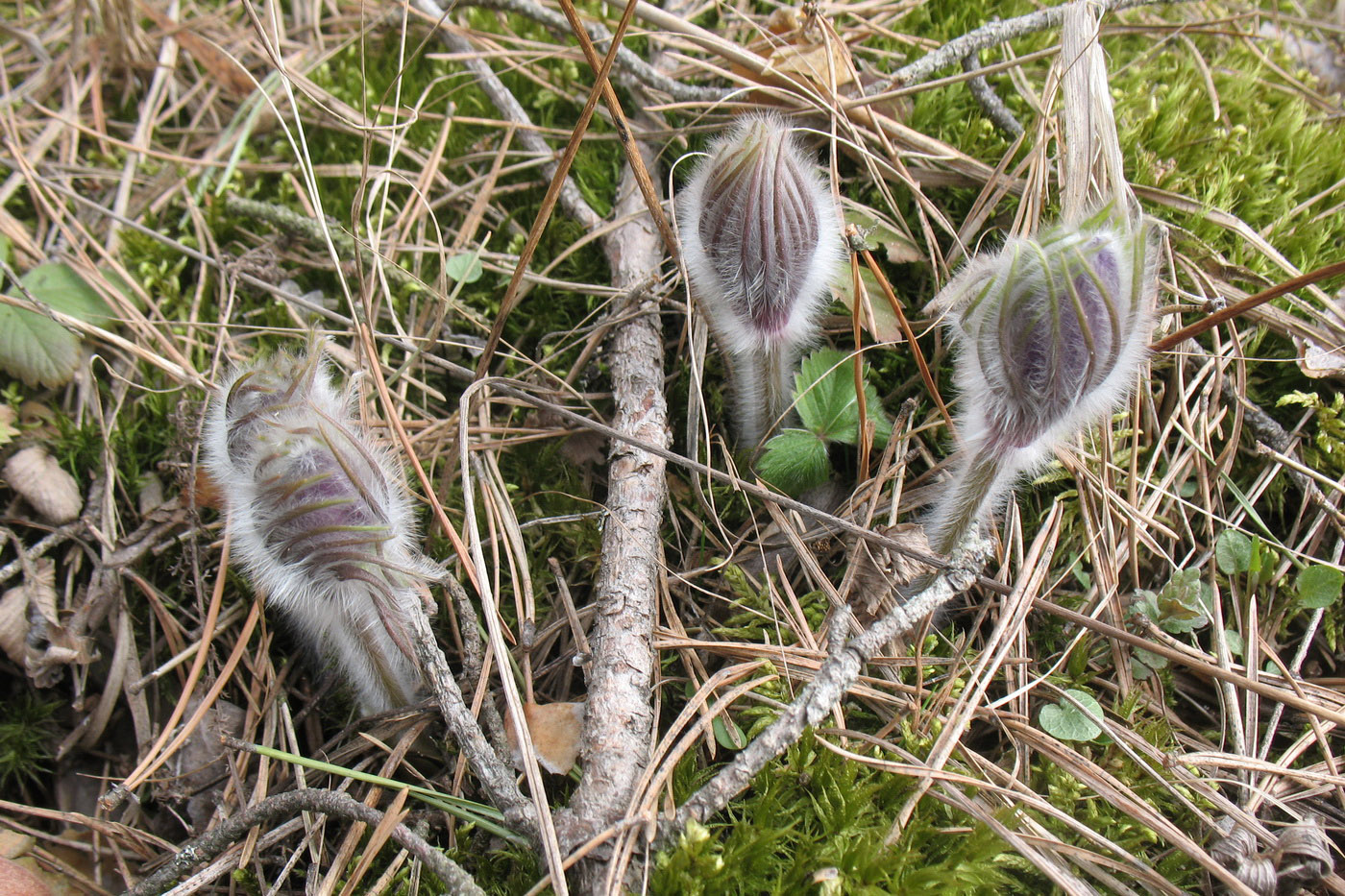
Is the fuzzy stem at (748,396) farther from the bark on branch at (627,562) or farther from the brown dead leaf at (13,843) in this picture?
the brown dead leaf at (13,843)

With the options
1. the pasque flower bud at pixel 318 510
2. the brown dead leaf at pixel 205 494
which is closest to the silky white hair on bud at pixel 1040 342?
the pasque flower bud at pixel 318 510

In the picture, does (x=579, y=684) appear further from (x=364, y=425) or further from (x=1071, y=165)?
(x=1071, y=165)

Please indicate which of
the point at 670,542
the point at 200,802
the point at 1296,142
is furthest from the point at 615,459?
the point at 1296,142

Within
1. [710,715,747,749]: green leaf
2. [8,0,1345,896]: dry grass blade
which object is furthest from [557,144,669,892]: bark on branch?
[710,715,747,749]: green leaf

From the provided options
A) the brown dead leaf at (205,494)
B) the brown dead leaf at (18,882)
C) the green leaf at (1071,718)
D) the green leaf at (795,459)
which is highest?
the green leaf at (795,459)

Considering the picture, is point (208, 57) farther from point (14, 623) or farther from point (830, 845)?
point (830, 845)

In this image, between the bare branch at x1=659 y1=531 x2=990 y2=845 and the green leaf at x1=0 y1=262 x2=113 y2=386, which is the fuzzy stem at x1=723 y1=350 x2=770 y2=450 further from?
the green leaf at x1=0 y1=262 x2=113 y2=386

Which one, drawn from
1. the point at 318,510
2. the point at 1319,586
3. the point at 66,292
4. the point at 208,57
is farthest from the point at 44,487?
the point at 1319,586
